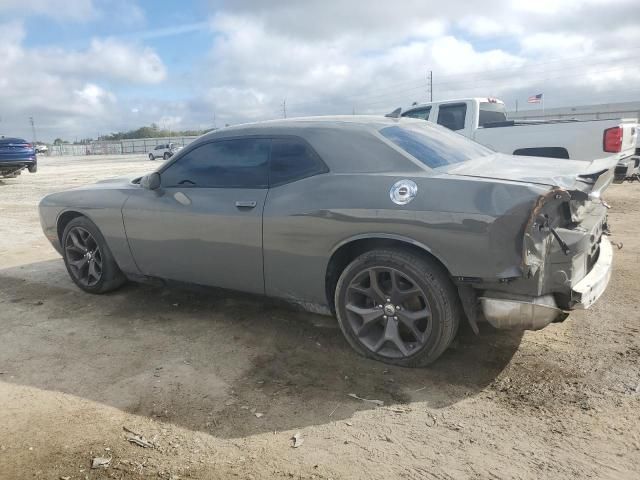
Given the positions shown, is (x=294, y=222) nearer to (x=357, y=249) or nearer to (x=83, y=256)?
(x=357, y=249)

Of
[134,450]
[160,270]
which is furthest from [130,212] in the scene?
[134,450]

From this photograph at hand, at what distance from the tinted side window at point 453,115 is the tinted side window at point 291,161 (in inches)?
254

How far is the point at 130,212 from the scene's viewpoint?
433cm

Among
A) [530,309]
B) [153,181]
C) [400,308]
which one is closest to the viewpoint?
[530,309]

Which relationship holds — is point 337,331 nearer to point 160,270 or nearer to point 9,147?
point 160,270

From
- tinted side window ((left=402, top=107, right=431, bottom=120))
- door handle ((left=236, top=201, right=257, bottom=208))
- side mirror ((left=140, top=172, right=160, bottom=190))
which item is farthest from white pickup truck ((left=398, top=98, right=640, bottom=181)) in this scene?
side mirror ((left=140, top=172, right=160, bottom=190))

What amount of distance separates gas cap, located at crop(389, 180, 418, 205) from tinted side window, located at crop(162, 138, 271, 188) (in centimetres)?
102

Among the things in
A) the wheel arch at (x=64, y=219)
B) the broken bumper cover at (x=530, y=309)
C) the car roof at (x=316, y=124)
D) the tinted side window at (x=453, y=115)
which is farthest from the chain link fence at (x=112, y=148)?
the broken bumper cover at (x=530, y=309)

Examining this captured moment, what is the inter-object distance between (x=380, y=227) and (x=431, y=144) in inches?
36.1

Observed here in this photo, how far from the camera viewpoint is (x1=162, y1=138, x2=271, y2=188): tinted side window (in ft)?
12.2

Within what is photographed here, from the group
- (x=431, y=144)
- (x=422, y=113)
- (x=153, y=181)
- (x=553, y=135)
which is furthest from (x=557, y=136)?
(x=153, y=181)

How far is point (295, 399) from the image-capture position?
2.98 m

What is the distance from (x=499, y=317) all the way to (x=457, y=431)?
0.70 metres

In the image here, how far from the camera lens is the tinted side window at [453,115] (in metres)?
9.38
